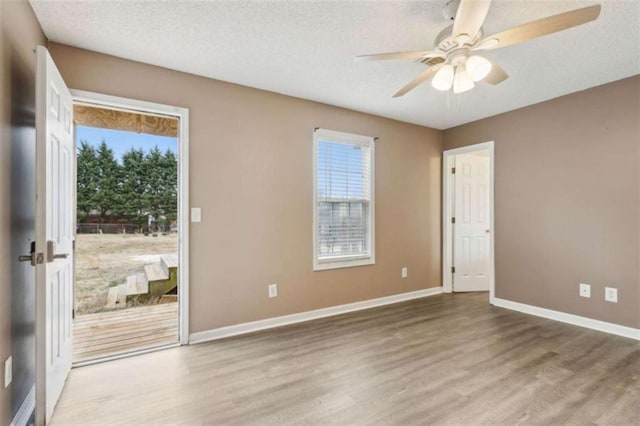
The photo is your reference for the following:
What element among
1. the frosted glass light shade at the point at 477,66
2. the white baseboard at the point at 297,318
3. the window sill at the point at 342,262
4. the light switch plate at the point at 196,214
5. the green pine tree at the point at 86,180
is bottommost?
the white baseboard at the point at 297,318

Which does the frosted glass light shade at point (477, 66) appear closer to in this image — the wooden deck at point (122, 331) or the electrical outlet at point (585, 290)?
the electrical outlet at point (585, 290)

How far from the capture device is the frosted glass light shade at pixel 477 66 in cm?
177

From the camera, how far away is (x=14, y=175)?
1.71 m

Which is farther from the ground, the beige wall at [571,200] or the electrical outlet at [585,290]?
the beige wall at [571,200]

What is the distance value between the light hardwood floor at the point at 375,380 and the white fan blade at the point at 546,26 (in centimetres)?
206

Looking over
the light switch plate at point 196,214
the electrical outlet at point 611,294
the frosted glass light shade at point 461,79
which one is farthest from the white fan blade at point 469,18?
the electrical outlet at point 611,294

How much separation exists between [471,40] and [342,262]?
8.42 ft

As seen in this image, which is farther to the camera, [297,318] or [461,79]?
[297,318]

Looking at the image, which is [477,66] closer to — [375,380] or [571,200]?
[375,380]

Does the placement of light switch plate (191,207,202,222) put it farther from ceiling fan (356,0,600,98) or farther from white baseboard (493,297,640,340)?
white baseboard (493,297,640,340)

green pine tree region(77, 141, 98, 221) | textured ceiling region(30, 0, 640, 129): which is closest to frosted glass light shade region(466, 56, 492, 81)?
textured ceiling region(30, 0, 640, 129)

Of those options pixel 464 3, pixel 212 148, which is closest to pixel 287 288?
pixel 212 148

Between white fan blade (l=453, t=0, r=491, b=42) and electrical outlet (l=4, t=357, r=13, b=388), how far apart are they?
2772 millimetres

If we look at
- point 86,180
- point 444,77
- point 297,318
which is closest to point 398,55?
point 444,77
